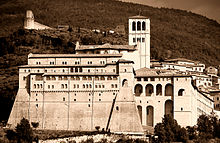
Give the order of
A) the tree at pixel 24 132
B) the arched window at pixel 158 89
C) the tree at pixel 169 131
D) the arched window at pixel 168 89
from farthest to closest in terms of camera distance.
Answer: the arched window at pixel 158 89, the arched window at pixel 168 89, the tree at pixel 169 131, the tree at pixel 24 132

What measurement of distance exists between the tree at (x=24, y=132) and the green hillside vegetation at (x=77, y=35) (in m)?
12.2

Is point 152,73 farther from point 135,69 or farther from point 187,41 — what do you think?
point 187,41

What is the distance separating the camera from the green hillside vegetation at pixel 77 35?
106 m

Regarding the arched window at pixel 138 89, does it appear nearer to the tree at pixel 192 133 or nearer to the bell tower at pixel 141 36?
the tree at pixel 192 133

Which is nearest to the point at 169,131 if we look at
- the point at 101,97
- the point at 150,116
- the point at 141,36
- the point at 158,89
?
the point at 150,116

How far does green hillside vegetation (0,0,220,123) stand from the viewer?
106 meters

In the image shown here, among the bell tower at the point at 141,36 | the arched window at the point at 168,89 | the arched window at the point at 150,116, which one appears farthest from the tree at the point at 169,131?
the bell tower at the point at 141,36

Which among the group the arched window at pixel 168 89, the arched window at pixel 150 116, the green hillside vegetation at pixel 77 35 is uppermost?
the green hillside vegetation at pixel 77 35

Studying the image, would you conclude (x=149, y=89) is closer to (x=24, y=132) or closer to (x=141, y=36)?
(x=141, y=36)

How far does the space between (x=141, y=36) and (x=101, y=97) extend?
1810 cm

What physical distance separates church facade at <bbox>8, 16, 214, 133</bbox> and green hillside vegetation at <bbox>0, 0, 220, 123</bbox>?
8527 mm

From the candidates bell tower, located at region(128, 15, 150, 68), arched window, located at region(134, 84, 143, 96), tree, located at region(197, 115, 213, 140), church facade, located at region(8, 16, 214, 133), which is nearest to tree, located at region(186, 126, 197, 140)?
tree, located at region(197, 115, 213, 140)

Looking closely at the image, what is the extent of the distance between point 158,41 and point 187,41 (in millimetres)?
14162

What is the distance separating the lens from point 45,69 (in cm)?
7681
